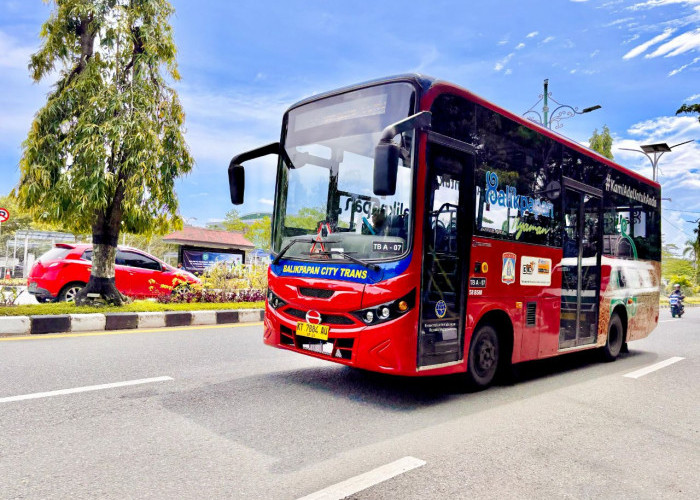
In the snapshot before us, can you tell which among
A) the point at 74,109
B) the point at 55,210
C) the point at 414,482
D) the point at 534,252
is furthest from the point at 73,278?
the point at 414,482

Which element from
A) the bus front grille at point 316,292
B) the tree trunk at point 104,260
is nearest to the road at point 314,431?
the bus front grille at point 316,292

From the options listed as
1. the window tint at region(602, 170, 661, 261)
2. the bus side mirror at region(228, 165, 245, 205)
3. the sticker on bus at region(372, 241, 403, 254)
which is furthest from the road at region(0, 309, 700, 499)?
the window tint at region(602, 170, 661, 261)

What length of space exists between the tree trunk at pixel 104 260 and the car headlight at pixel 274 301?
661cm

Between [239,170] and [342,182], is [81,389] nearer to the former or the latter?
[239,170]

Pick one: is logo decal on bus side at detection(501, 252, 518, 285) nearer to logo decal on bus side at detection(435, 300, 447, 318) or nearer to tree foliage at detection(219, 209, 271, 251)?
logo decal on bus side at detection(435, 300, 447, 318)

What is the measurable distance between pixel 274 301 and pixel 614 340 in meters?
5.83

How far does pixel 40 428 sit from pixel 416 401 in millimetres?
3186

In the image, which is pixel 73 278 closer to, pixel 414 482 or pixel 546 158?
pixel 546 158

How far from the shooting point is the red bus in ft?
16.3

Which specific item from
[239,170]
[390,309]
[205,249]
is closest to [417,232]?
[390,309]

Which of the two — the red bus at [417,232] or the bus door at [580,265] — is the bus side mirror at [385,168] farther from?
the bus door at [580,265]

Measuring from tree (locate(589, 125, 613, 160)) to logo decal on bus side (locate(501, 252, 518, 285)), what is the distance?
1369 inches

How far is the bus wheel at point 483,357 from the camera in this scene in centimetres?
573

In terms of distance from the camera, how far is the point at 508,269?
607cm
